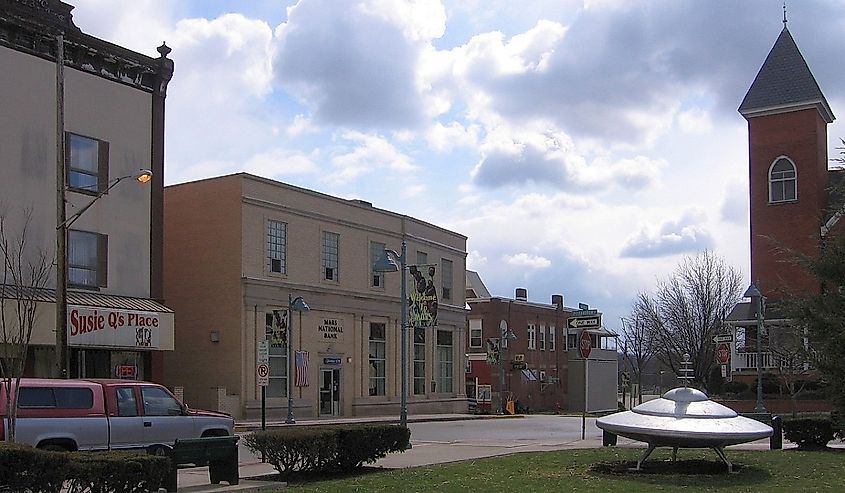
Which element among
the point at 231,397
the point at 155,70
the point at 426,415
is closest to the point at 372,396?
the point at 426,415

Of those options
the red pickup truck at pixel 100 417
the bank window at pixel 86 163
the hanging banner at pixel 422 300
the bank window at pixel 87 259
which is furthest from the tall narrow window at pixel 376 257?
the red pickup truck at pixel 100 417

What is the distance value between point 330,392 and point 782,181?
25822mm

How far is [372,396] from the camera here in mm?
47875

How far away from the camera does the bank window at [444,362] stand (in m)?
54.5

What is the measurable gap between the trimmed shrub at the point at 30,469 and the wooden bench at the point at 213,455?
2.91 meters

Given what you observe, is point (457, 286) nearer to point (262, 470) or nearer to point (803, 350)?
point (803, 350)

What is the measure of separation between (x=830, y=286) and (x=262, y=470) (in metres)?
13.6

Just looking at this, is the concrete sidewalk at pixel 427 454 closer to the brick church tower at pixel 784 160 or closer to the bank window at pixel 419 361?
the bank window at pixel 419 361

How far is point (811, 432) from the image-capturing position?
23953mm

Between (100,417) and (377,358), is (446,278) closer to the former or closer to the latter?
(377,358)

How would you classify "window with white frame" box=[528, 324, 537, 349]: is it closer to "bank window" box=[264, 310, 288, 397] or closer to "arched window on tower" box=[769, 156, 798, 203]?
"arched window on tower" box=[769, 156, 798, 203]

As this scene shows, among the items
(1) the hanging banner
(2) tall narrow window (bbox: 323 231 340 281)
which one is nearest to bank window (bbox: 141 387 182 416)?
(2) tall narrow window (bbox: 323 231 340 281)

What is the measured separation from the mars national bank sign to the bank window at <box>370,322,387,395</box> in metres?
14.7

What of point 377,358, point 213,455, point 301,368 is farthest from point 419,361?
point 213,455
